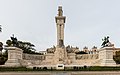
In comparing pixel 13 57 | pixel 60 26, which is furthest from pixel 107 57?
pixel 13 57

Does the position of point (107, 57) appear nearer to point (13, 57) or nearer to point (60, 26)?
point (60, 26)

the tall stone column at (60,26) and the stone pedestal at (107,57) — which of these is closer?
the stone pedestal at (107,57)

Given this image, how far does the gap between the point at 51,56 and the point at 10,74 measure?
2464 centimetres

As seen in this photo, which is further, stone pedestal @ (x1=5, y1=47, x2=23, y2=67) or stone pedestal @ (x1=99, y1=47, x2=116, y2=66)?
stone pedestal @ (x1=99, y1=47, x2=116, y2=66)

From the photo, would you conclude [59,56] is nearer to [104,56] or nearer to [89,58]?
[89,58]

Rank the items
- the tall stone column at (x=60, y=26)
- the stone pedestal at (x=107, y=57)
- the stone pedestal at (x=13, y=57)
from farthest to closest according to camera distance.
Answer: the tall stone column at (x=60, y=26) < the stone pedestal at (x=107, y=57) < the stone pedestal at (x=13, y=57)

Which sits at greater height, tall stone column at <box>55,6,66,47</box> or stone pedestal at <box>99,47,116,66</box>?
tall stone column at <box>55,6,66,47</box>

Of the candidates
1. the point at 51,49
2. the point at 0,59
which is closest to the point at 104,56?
the point at 51,49

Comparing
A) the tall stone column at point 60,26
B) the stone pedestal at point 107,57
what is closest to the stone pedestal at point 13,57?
the tall stone column at point 60,26

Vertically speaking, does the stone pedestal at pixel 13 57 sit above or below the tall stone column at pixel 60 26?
below

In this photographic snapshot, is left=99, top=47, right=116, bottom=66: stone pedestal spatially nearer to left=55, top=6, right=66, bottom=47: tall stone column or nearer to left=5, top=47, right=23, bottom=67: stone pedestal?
left=55, top=6, right=66, bottom=47: tall stone column

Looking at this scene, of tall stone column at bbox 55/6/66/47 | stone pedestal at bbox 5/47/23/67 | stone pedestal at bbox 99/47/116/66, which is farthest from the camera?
tall stone column at bbox 55/6/66/47

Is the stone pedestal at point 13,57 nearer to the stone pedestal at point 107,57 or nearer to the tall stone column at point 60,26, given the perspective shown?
the tall stone column at point 60,26

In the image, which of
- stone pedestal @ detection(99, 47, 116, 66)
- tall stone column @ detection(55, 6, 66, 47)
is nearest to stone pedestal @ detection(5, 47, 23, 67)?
tall stone column @ detection(55, 6, 66, 47)
